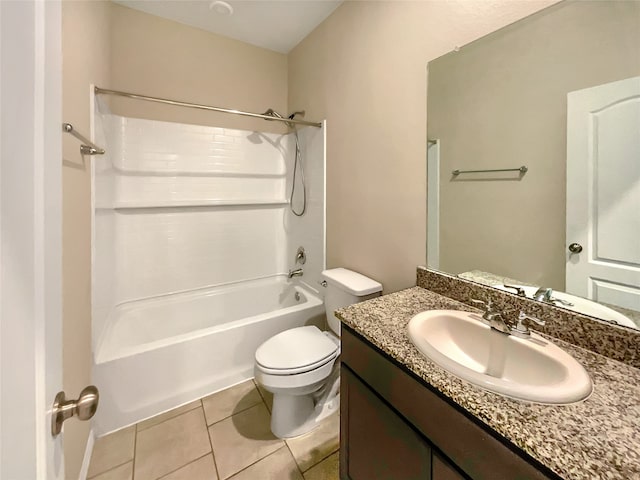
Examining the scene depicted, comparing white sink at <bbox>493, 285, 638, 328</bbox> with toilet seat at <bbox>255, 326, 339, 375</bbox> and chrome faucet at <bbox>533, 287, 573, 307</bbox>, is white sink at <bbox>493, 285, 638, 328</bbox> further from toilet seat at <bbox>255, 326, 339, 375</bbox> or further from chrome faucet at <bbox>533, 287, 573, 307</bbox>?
toilet seat at <bbox>255, 326, 339, 375</bbox>

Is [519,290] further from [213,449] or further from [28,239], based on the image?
[213,449]

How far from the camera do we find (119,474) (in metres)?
1.25

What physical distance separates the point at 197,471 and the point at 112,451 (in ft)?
1.65

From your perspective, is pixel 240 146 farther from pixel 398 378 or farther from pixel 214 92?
pixel 398 378

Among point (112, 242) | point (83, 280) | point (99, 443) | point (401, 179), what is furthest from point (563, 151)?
point (112, 242)

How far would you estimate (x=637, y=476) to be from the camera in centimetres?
44

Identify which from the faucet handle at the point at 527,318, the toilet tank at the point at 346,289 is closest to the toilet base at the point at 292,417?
the toilet tank at the point at 346,289

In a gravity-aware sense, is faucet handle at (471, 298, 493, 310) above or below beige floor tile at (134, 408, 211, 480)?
above

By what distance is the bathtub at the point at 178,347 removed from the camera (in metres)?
1.50

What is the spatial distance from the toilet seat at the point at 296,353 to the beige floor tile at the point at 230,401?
1.58 feet

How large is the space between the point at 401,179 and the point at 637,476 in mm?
1260

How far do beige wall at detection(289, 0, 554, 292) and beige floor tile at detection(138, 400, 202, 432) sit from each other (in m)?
1.31

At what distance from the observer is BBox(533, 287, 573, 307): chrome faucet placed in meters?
0.91

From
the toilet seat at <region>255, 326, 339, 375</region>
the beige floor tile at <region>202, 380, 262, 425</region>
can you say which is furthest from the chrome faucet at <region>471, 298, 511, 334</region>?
the beige floor tile at <region>202, 380, 262, 425</region>
